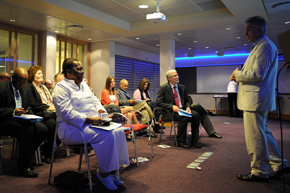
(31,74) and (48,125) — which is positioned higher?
(31,74)

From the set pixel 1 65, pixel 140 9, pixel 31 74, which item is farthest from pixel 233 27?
pixel 1 65

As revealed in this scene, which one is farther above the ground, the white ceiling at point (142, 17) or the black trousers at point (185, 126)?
the white ceiling at point (142, 17)

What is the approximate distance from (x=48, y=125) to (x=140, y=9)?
422cm

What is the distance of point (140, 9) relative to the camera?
6406 millimetres

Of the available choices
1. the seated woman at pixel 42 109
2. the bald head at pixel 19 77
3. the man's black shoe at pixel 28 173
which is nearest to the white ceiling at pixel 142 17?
the seated woman at pixel 42 109

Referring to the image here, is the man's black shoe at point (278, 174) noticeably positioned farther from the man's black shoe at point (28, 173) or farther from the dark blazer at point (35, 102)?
the dark blazer at point (35, 102)

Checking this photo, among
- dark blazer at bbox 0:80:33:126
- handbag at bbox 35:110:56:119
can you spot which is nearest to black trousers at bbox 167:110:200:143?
handbag at bbox 35:110:56:119

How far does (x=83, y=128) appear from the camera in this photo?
8.38 ft

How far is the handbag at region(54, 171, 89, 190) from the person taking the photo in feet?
8.13

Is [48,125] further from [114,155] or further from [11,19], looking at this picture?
[11,19]

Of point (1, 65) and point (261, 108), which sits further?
point (1, 65)

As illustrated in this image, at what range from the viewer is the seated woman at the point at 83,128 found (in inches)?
98.1

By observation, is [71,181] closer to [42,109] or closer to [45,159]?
[45,159]

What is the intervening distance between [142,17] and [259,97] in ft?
17.5
